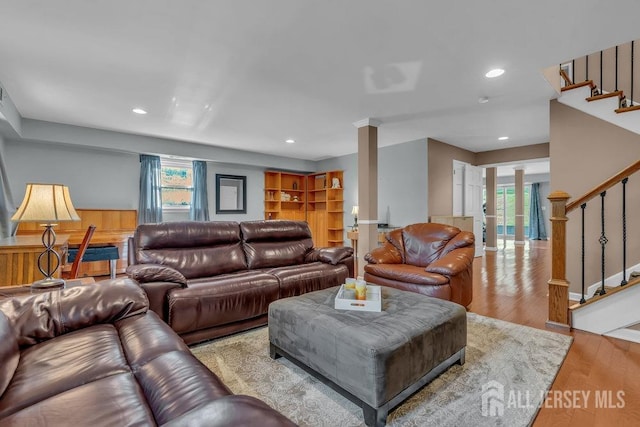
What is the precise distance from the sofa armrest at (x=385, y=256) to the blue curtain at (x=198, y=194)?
3984mm

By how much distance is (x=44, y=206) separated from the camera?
6.40ft

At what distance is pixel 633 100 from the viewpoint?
355 centimetres

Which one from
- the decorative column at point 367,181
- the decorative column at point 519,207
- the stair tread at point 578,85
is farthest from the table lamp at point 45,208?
the decorative column at point 519,207

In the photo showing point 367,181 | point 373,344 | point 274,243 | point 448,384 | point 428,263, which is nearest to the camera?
point 373,344

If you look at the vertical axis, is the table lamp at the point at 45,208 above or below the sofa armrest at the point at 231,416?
above

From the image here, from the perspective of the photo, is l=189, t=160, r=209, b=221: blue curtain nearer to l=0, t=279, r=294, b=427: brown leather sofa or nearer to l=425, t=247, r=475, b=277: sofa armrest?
l=0, t=279, r=294, b=427: brown leather sofa

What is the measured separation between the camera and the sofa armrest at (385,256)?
136 inches

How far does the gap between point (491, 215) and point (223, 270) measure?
23.9ft

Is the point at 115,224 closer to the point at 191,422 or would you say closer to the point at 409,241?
the point at 409,241

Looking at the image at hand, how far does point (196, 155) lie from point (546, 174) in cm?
1132

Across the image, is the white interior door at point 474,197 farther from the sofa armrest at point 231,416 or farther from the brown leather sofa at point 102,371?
the sofa armrest at point 231,416

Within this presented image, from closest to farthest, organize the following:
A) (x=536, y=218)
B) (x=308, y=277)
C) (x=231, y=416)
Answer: (x=231, y=416), (x=308, y=277), (x=536, y=218)

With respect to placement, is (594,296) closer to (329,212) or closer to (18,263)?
(18,263)
